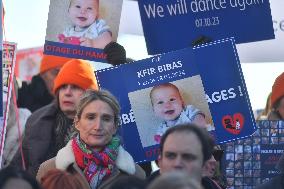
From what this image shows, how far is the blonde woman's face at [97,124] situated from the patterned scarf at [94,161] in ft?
0.17

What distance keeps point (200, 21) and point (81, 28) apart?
846 millimetres

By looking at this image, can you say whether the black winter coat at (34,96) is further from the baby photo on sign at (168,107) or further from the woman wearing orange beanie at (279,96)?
the baby photo on sign at (168,107)

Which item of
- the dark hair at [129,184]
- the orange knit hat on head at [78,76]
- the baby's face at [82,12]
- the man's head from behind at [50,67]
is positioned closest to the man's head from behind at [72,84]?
the orange knit hat on head at [78,76]

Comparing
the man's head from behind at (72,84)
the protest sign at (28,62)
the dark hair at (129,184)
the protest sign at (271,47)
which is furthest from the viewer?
the protest sign at (28,62)

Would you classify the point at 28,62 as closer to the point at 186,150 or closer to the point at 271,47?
the point at 271,47

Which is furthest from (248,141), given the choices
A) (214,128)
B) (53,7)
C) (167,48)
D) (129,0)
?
(129,0)

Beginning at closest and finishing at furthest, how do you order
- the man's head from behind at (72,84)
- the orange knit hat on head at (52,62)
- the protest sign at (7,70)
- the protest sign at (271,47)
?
the protest sign at (7,70) → the man's head from behind at (72,84) → the protest sign at (271,47) → the orange knit hat on head at (52,62)

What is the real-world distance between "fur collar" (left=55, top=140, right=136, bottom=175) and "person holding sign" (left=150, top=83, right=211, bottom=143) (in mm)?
375

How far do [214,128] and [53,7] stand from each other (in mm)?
1501

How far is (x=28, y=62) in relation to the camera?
1462cm

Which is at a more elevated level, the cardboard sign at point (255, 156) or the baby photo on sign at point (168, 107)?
the baby photo on sign at point (168, 107)

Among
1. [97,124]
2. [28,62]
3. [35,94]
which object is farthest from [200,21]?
[28,62]

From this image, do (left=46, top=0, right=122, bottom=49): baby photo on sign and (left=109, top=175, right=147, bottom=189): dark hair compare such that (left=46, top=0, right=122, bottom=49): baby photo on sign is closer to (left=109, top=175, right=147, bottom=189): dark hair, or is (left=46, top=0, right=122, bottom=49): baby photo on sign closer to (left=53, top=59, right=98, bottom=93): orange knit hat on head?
(left=53, top=59, right=98, bottom=93): orange knit hat on head

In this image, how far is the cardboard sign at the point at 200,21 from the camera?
815cm
